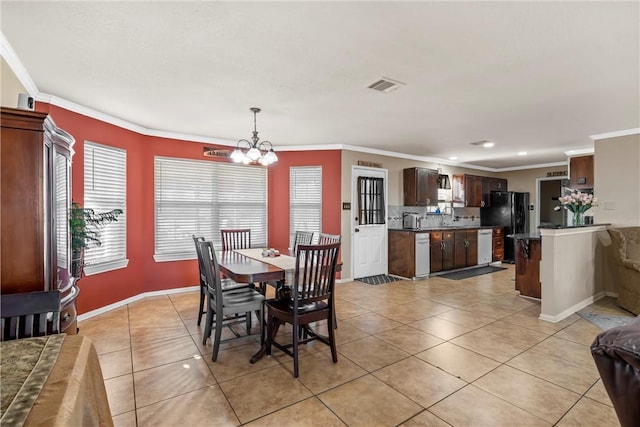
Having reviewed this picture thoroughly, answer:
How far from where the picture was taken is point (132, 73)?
8.85 feet

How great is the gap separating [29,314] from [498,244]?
8.12 m

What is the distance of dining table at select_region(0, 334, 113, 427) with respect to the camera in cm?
89

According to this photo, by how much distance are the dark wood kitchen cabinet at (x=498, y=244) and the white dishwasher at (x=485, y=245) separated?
0.16 meters

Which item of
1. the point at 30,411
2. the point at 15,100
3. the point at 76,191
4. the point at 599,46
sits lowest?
the point at 30,411

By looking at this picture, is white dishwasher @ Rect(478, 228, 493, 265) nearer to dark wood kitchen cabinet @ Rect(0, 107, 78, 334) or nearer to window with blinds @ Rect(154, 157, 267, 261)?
window with blinds @ Rect(154, 157, 267, 261)

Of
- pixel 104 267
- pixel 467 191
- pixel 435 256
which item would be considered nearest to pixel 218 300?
pixel 104 267

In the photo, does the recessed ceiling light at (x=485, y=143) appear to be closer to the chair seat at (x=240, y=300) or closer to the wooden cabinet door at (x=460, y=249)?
the wooden cabinet door at (x=460, y=249)

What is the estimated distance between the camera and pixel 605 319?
11.9 feet

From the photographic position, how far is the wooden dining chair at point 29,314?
4.94 ft

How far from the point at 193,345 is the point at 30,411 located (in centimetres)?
228

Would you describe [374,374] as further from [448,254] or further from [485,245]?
[485,245]

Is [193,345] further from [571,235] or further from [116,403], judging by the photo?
[571,235]

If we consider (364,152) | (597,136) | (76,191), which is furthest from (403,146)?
(76,191)

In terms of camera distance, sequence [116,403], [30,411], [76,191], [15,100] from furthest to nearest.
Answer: [76,191] → [15,100] → [116,403] → [30,411]
